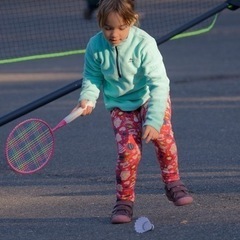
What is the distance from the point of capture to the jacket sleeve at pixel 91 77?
18.9ft

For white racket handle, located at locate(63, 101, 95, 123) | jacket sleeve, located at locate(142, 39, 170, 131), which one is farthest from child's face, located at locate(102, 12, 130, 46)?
white racket handle, located at locate(63, 101, 95, 123)

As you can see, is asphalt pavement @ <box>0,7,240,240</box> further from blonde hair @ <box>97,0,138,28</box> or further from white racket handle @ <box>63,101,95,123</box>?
blonde hair @ <box>97,0,138,28</box>

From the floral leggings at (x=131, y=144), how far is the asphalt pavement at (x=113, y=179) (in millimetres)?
272

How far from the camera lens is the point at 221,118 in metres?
9.29

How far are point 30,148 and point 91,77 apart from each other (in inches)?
22.3

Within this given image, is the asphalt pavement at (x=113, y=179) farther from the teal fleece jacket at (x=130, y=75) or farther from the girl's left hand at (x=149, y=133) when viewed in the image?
the teal fleece jacket at (x=130, y=75)

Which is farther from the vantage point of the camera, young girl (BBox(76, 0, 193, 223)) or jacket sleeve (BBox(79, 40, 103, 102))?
jacket sleeve (BBox(79, 40, 103, 102))

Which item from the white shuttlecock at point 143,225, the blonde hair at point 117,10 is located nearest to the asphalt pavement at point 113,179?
the white shuttlecock at point 143,225

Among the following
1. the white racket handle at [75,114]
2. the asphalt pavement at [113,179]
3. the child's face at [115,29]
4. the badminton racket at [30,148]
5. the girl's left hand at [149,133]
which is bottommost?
the asphalt pavement at [113,179]

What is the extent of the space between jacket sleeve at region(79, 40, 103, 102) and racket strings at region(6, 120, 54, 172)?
13.7 inches

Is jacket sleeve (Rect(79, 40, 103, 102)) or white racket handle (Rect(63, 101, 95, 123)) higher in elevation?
jacket sleeve (Rect(79, 40, 103, 102))

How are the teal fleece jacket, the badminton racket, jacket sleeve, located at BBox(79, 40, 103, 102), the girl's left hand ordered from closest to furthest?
1. the girl's left hand
2. the teal fleece jacket
3. jacket sleeve, located at BBox(79, 40, 103, 102)
4. the badminton racket

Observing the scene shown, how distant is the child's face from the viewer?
5.51 metres

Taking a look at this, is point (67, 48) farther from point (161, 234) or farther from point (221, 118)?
point (161, 234)
